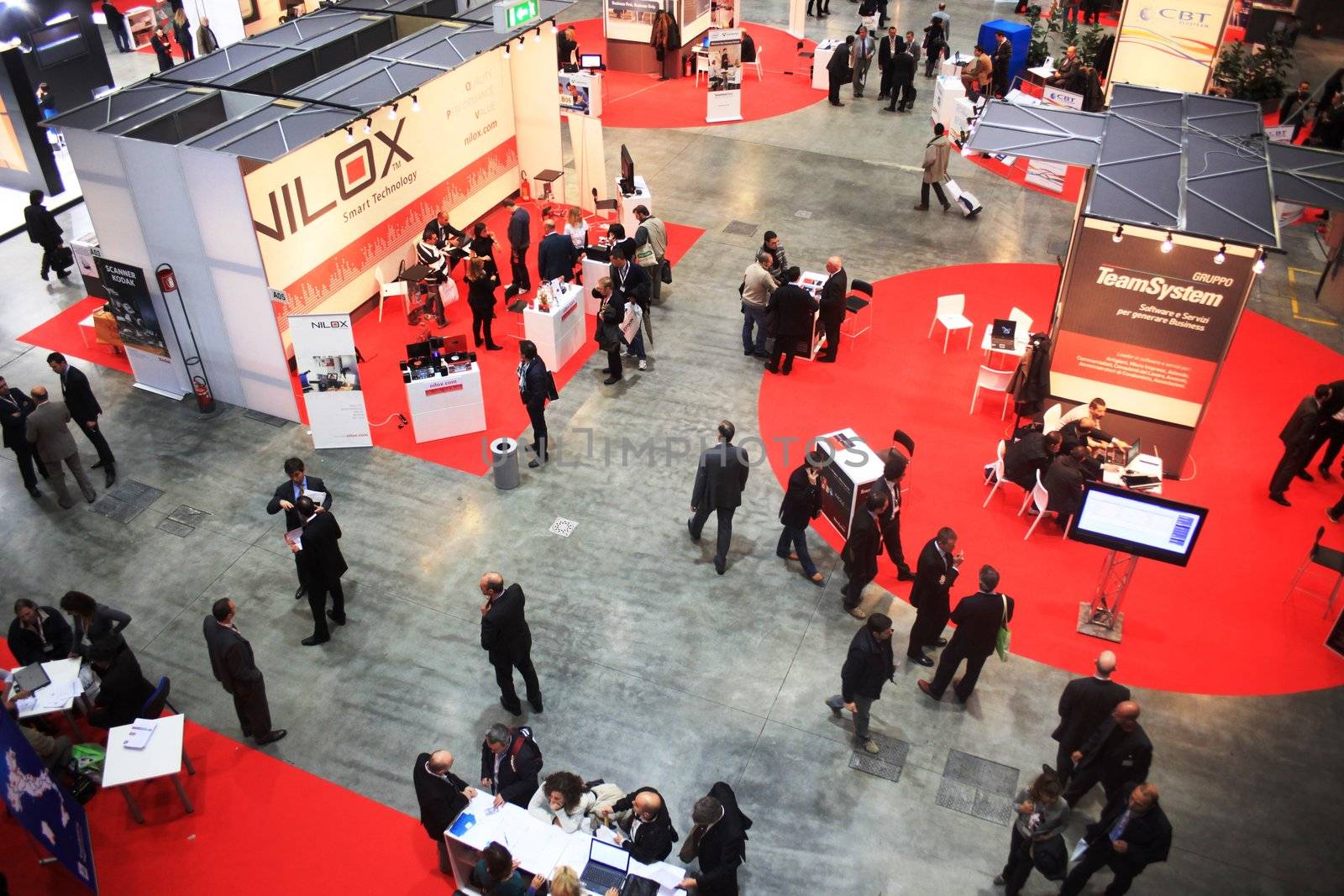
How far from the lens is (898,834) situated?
665 centimetres

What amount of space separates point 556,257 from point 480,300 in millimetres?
1088

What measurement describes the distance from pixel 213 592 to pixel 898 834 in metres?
5.79

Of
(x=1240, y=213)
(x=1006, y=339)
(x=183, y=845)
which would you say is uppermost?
(x=1240, y=213)

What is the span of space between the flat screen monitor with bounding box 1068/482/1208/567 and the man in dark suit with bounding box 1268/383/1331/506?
102 inches

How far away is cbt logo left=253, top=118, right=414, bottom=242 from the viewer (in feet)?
33.8

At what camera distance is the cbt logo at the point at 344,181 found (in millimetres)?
10297

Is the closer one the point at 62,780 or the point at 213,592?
the point at 62,780

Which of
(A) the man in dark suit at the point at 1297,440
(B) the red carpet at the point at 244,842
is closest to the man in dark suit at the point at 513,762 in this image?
(B) the red carpet at the point at 244,842

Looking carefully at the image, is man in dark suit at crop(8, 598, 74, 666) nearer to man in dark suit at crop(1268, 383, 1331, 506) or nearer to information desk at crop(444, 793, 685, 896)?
information desk at crop(444, 793, 685, 896)

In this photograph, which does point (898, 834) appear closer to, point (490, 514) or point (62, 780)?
point (490, 514)

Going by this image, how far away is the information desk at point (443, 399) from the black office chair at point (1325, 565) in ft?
24.6

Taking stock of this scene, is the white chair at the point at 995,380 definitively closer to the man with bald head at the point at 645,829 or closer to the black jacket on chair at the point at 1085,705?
the black jacket on chair at the point at 1085,705

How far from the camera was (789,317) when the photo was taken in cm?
1072

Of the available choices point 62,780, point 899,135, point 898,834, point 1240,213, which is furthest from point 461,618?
point 899,135
